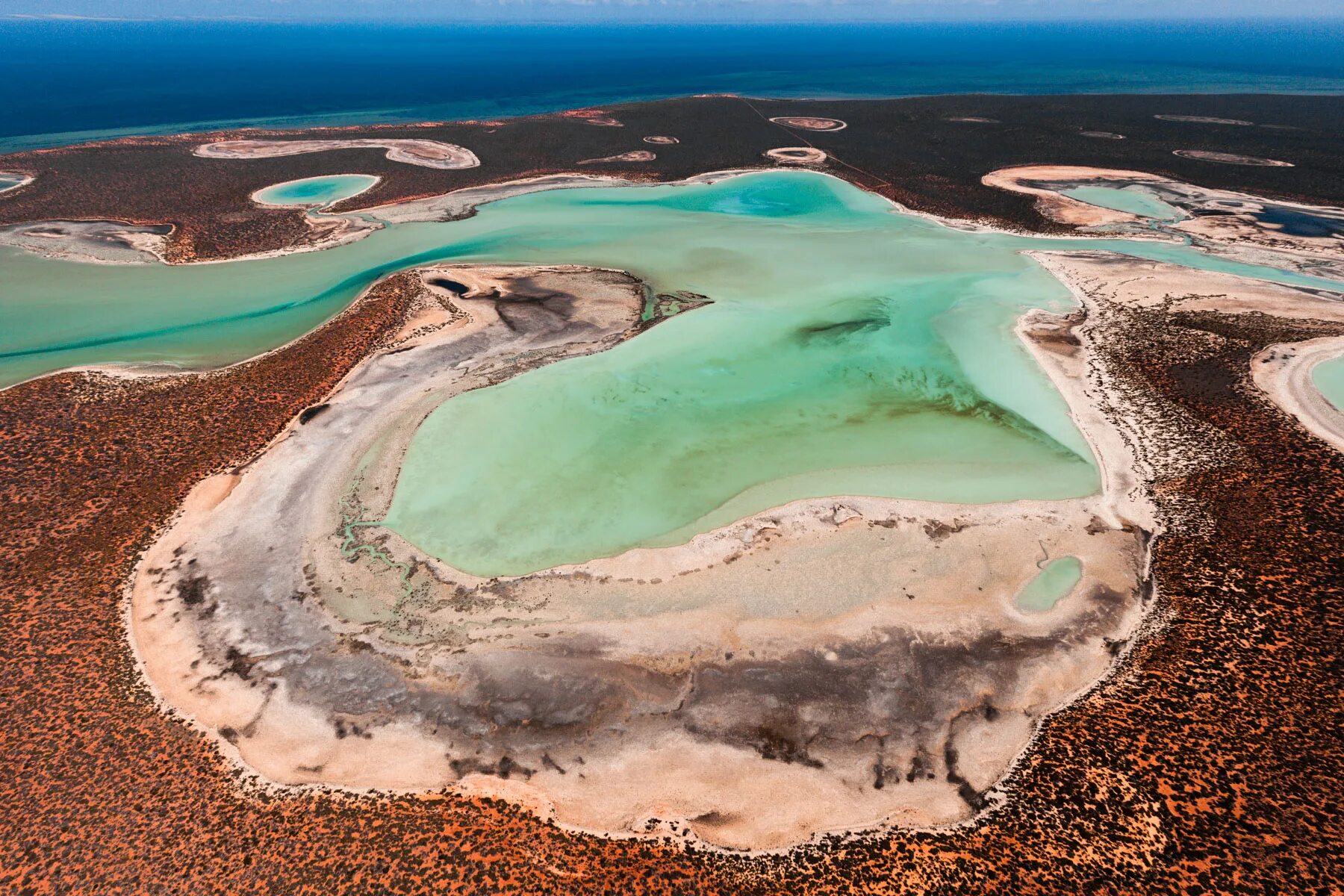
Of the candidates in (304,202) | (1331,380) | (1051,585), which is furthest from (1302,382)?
(304,202)

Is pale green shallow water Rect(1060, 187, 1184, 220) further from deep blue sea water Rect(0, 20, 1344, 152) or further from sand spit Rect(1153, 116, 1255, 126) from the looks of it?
deep blue sea water Rect(0, 20, 1344, 152)

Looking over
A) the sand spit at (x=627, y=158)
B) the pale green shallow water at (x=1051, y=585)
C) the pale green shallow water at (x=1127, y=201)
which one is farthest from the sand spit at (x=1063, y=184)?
the pale green shallow water at (x=1051, y=585)

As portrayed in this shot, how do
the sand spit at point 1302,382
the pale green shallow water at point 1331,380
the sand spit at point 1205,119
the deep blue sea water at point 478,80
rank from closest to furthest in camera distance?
the sand spit at point 1302,382 → the pale green shallow water at point 1331,380 → the sand spit at point 1205,119 → the deep blue sea water at point 478,80

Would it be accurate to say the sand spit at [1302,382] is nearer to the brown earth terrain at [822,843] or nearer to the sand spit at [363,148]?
the brown earth terrain at [822,843]

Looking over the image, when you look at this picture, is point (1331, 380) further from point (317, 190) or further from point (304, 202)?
point (317, 190)

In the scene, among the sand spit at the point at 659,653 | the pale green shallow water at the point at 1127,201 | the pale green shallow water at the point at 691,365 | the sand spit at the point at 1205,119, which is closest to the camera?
the sand spit at the point at 659,653

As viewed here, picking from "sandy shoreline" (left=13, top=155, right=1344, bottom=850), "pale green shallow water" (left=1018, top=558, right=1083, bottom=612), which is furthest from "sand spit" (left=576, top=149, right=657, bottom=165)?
"pale green shallow water" (left=1018, top=558, right=1083, bottom=612)
